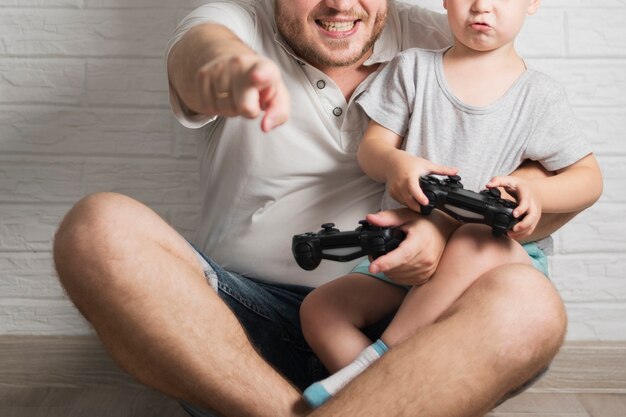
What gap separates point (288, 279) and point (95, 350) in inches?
22.1

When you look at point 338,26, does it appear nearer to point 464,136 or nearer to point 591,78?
point 464,136

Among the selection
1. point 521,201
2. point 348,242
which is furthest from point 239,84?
point 521,201

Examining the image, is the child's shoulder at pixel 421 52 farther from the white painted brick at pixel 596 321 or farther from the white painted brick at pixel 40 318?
the white painted brick at pixel 40 318

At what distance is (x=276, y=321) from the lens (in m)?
1.64

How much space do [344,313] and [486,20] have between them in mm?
534

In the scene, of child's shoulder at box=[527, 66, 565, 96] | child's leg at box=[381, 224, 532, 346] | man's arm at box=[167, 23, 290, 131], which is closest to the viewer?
man's arm at box=[167, 23, 290, 131]

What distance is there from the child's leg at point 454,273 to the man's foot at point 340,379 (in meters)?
0.03

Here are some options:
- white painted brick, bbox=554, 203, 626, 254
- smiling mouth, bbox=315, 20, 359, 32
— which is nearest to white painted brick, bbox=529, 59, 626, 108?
white painted brick, bbox=554, 203, 626, 254

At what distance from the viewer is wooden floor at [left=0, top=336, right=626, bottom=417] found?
1937mm

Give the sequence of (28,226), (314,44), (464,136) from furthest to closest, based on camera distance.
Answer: (28,226) < (314,44) < (464,136)

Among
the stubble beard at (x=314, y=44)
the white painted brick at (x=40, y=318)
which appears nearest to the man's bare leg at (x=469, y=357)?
the stubble beard at (x=314, y=44)

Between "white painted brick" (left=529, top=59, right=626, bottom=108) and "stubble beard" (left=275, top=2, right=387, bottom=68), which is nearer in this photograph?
"stubble beard" (left=275, top=2, right=387, bottom=68)

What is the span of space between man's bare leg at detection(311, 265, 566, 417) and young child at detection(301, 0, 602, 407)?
10cm

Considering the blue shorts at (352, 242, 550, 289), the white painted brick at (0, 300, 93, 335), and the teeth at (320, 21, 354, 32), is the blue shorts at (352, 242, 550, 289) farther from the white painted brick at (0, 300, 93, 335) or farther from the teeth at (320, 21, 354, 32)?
the white painted brick at (0, 300, 93, 335)
